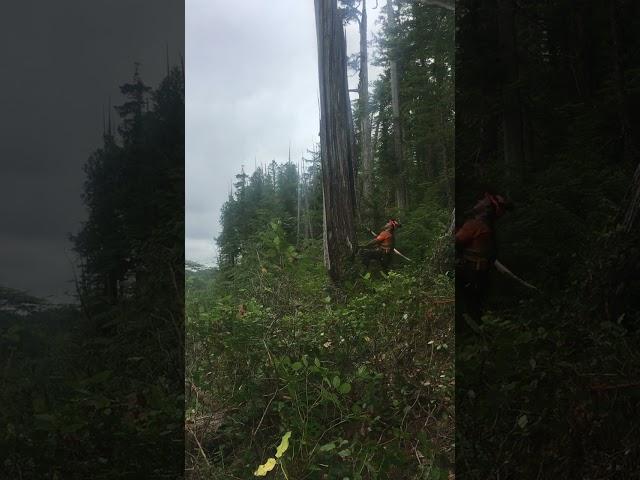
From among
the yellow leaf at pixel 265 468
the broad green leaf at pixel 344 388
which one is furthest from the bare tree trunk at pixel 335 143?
the yellow leaf at pixel 265 468

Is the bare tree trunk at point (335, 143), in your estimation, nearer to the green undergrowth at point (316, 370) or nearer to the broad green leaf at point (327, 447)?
the green undergrowth at point (316, 370)

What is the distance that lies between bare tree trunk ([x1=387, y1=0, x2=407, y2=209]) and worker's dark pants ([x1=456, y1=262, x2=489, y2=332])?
1.33ft

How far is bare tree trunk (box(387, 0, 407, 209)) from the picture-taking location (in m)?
2.97

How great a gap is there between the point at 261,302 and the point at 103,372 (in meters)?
0.69

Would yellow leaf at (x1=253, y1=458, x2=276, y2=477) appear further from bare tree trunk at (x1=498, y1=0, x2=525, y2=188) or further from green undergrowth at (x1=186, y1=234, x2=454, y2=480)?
bare tree trunk at (x1=498, y1=0, x2=525, y2=188)

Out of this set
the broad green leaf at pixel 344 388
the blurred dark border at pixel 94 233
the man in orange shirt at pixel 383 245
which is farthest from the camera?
the man in orange shirt at pixel 383 245

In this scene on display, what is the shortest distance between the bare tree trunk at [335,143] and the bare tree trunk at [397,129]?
20 centimetres

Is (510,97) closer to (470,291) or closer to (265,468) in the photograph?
(470,291)

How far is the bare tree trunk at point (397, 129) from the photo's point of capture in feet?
9.74

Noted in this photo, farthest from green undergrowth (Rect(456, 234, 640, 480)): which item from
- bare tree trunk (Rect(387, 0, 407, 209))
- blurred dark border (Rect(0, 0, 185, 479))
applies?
blurred dark border (Rect(0, 0, 185, 479))

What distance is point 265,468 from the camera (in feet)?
9.14

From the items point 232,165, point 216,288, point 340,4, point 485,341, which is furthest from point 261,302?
point 340,4

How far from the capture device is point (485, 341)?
9.99 feet

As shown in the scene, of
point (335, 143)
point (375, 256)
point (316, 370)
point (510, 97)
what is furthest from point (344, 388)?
point (510, 97)
